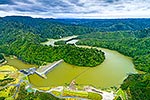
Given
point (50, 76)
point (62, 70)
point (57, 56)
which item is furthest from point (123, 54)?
point (50, 76)

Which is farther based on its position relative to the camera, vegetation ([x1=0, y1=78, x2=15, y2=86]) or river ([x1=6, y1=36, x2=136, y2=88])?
river ([x1=6, y1=36, x2=136, y2=88])

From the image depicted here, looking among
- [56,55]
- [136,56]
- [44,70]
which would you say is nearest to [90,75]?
[44,70]

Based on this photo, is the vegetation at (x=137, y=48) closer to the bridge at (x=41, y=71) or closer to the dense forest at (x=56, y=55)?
the dense forest at (x=56, y=55)

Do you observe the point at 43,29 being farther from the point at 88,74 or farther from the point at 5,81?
the point at 5,81

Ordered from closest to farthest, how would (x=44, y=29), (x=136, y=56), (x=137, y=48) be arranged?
1. (x=136, y=56)
2. (x=137, y=48)
3. (x=44, y=29)

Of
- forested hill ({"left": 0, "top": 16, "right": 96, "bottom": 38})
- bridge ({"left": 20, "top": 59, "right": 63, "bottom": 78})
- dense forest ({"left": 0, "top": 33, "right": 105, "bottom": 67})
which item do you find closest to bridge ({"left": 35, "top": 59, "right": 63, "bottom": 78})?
bridge ({"left": 20, "top": 59, "right": 63, "bottom": 78})

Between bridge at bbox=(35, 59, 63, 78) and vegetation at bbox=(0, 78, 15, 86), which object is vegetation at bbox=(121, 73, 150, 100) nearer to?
bridge at bbox=(35, 59, 63, 78)

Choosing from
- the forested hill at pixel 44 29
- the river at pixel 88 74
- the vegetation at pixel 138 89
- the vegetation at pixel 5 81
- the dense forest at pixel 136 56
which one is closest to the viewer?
the vegetation at pixel 138 89

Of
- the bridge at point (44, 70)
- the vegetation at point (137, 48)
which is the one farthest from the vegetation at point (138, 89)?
the bridge at point (44, 70)
